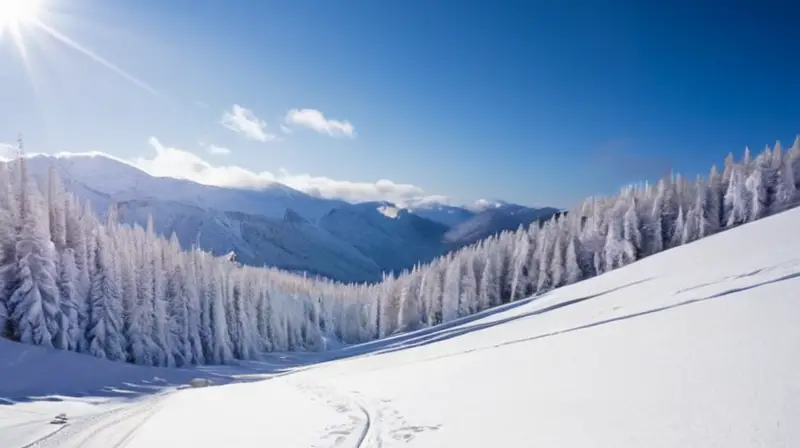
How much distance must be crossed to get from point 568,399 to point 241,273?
76723 mm

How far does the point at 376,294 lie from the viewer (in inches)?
4072

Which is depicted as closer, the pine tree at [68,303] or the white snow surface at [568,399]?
the white snow surface at [568,399]

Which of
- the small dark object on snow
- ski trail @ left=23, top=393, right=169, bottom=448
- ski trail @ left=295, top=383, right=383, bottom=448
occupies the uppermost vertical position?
ski trail @ left=295, top=383, right=383, bottom=448

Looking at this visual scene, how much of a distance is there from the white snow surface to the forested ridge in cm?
2132

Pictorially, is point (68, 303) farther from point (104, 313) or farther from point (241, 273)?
point (241, 273)

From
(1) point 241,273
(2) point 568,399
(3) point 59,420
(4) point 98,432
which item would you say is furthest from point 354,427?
(1) point 241,273

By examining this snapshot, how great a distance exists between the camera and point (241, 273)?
79.6m

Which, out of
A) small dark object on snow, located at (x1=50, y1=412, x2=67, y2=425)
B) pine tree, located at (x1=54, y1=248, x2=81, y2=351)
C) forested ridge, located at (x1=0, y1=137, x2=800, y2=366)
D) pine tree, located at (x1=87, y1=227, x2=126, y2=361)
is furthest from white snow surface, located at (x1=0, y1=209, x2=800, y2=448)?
forested ridge, located at (x1=0, y1=137, x2=800, y2=366)

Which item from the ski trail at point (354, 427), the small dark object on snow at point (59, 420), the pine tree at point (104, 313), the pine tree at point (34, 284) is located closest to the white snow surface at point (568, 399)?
the ski trail at point (354, 427)

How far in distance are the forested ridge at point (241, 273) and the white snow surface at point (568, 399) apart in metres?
21.3

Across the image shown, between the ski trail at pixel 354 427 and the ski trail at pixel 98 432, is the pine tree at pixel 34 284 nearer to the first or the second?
the ski trail at pixel 98 432

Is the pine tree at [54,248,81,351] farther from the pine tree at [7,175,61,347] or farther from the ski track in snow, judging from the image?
the ski track in snow

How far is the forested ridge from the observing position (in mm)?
40188

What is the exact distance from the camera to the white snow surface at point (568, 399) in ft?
25.9
